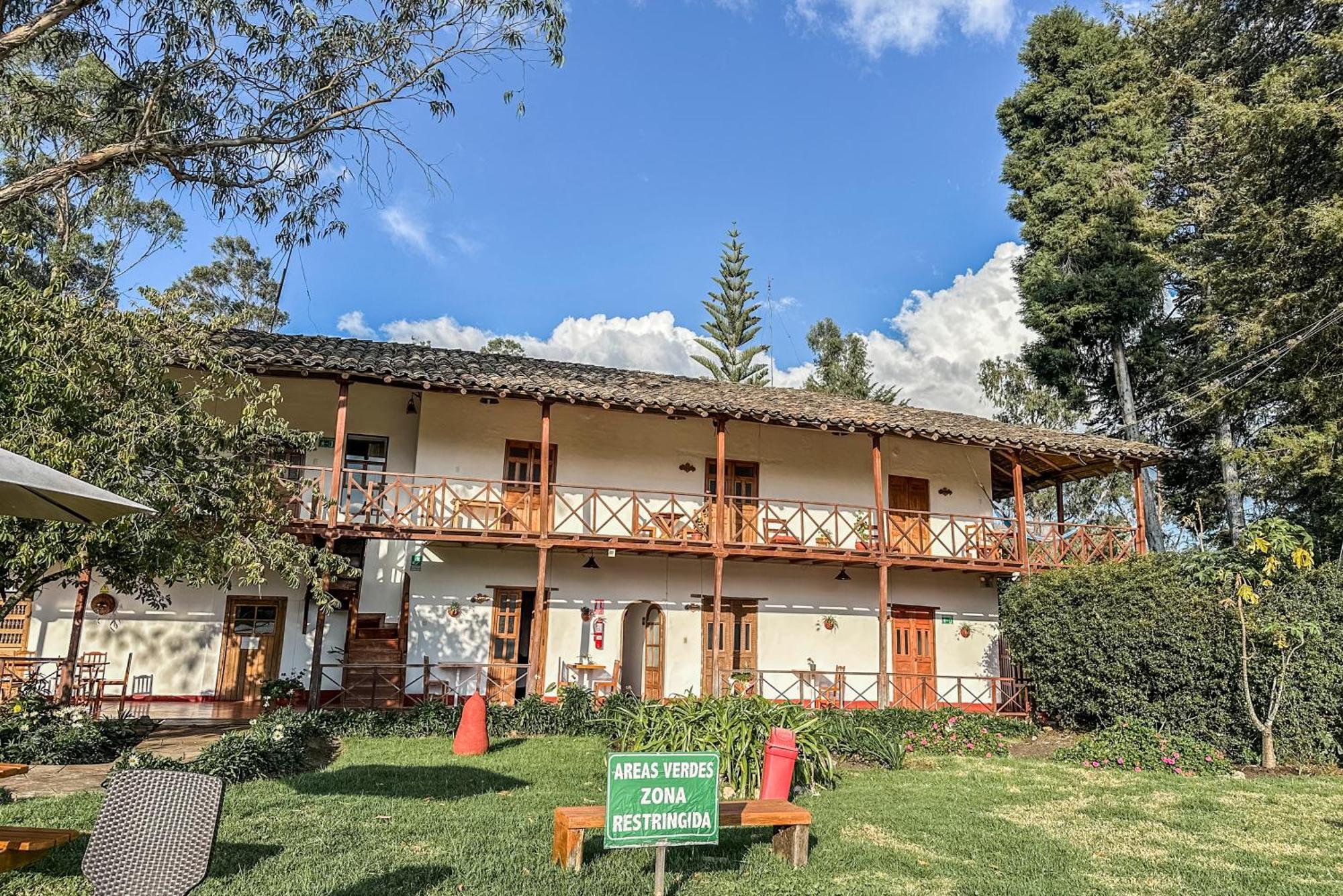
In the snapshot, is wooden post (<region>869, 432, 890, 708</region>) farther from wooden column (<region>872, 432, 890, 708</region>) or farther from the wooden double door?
the wooden double door

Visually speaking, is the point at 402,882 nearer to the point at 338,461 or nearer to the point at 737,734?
the point at 737,734

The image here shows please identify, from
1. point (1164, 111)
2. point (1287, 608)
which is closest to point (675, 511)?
point (1287, 608)

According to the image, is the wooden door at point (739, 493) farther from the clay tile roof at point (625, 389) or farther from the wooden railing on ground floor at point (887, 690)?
the wooden railing on ground floor at point (887, 690)

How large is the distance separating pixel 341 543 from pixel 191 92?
738cm

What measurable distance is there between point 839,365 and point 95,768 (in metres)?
29.0

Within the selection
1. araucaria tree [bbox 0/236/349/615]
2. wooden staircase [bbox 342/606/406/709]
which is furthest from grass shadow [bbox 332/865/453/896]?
wooden staircase [bbox 342/606/406/709]

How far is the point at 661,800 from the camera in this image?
4516 millimetres

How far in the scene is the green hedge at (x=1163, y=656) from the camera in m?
10.6

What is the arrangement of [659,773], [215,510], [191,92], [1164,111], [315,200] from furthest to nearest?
1. [1164,111]
2. [315,200]
3. [191,92]
4. [215,510]
5. [659,773]

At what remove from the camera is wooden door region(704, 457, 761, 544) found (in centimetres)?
1584

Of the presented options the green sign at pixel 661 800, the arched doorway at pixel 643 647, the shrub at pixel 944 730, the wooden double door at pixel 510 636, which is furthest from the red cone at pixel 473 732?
the green sign at pixel 661 800

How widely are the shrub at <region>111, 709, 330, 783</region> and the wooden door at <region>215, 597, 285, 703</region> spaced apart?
4.89m

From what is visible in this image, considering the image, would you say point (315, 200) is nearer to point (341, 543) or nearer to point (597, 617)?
point (341, 543)

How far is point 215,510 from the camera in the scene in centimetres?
928
